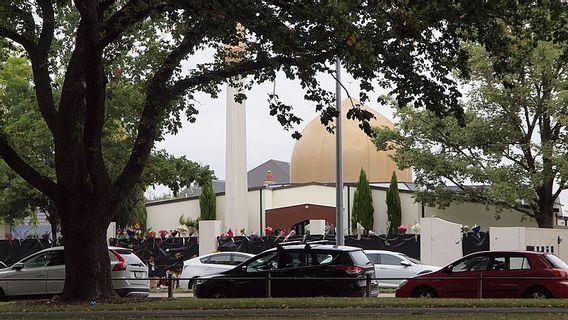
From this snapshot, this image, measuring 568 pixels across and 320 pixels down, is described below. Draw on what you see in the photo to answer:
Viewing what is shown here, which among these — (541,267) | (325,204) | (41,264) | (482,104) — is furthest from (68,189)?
(325,204)

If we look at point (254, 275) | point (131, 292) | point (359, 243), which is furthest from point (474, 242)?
point (131, 292)

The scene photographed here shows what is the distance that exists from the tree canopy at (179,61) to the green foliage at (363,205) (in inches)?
1201

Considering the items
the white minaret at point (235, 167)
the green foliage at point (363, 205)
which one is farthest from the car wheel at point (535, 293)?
the green foliage at point (363, 205)

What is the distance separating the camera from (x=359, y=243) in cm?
3591

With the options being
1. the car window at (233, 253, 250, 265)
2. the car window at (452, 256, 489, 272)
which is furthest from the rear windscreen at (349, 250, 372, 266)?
the car window at (233, 253, 250, 265)

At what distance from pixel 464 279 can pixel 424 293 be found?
4.34 ft

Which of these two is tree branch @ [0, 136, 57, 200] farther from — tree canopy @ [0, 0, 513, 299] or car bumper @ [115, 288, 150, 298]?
car bumper @ [115, 288, 150, 298]

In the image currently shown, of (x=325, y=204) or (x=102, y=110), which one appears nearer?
(x=102, y=110)

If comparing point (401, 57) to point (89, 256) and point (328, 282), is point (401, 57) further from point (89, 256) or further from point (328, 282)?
point (89, 256)

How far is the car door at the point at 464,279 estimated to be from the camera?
2169 cm

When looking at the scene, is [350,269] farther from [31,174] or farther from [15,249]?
[15,249]

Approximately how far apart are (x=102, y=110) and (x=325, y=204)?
36607 mm

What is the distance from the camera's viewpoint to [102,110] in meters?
19.0

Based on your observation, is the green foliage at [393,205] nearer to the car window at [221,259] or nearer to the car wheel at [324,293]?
the car window at [221,259]
